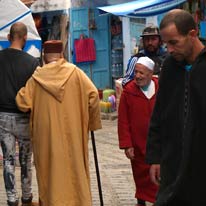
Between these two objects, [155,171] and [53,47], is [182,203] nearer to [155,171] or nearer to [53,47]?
[155,171]

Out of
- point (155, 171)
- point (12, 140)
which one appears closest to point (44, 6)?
point (12, 140)

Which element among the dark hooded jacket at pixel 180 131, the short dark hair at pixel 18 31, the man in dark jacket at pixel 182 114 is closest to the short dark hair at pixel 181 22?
the man in dark jacket at pixel 182 114

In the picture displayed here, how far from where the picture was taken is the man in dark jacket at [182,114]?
3668 millimetres

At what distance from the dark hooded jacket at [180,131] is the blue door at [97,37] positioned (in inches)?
507

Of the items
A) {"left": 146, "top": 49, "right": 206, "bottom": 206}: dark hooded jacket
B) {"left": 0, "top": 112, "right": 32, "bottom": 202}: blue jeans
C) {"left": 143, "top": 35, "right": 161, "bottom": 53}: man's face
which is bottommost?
{"left": 0, "top": 112, "right": 32, "bottom": 202}: blue jeans

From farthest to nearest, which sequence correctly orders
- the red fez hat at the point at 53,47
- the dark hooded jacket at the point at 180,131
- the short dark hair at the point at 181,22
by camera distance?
the red fez hat at the point at 53,47 < the short dark hair at the point at 181,22 < the dark hooded jacket at the point at 180,131

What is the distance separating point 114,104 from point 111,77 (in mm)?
2439

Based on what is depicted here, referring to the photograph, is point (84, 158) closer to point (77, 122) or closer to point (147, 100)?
point (77, 122)

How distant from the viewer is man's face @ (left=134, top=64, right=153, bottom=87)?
611 centimetres

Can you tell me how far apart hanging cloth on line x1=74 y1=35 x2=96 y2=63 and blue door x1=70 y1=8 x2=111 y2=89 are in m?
0.19

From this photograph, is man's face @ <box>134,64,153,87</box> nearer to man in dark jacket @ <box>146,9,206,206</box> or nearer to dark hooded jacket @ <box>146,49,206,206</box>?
dark hooded jacket @ <box>146,49,206,206</box>

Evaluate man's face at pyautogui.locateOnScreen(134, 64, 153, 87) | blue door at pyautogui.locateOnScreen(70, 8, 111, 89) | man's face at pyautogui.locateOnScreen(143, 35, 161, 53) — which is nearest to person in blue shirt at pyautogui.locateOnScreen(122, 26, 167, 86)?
man's face at pyautogui.locateOnScreen(143, 35, 161, 53)

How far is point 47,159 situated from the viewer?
20.5 ft

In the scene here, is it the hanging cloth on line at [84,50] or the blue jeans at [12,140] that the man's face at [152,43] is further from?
the hanging cloth on line at [84,50]
